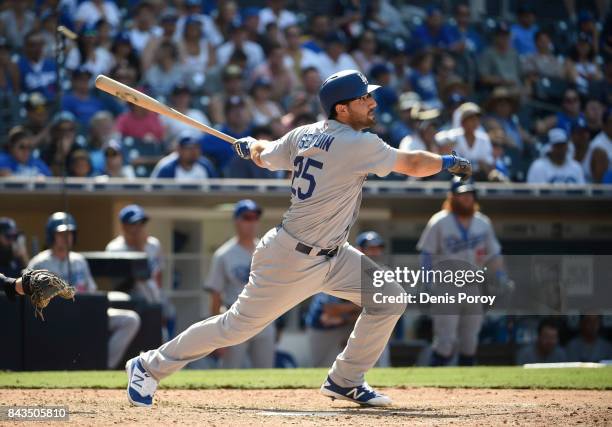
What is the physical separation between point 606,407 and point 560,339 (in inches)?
189

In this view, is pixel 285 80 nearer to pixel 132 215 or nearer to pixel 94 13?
pixel 94 13

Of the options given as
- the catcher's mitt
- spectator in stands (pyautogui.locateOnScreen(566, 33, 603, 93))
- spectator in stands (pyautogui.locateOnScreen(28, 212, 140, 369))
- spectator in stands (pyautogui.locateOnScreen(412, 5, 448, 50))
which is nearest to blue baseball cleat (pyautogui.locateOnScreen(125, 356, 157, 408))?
the catcher's mitt

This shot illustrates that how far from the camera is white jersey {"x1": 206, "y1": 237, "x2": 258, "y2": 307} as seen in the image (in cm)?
905

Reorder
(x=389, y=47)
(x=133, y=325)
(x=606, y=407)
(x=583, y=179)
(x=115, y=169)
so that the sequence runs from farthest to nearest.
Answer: (x=389, y=47) → (x=583, y=179) → (x=115, y=169) → (x=133, y=325) → (x=606, y=407)

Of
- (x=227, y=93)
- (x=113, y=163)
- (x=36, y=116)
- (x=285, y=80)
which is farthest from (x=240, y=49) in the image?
(x=113, y=163)

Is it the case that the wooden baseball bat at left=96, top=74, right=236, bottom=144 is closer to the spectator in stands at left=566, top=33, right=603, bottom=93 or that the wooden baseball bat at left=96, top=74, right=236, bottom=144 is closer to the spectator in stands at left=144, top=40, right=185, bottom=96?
the spectator in stands at left=144, top=40, right=185, bottom=96

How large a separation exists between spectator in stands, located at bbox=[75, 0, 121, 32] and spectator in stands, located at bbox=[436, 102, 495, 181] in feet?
14.4

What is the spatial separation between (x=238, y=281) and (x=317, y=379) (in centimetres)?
195

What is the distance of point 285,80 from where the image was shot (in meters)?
12.8

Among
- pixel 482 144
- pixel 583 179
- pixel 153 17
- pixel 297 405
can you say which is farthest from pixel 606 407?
pixel 153 17

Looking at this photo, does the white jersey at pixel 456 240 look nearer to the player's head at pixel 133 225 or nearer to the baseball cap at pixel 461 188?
the baseball cap at pixel 461 188

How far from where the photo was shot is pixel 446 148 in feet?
33.7

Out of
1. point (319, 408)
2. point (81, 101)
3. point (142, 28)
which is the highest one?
point (142, 28)

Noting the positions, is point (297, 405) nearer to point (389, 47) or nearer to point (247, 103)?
point (247, 103)
